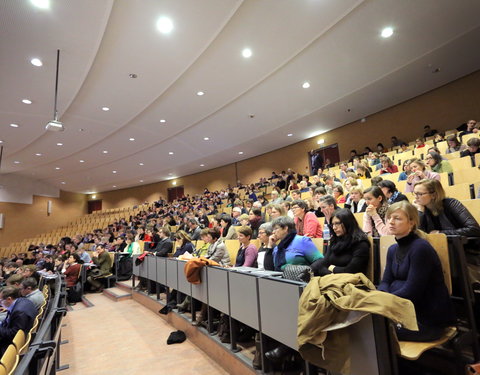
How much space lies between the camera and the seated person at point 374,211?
2235mm

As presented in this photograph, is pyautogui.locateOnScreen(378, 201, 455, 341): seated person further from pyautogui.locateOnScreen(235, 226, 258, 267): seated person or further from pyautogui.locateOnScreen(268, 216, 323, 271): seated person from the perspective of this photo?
pyautogui.locateOnScreen(235, 226, 258, 267): seated person

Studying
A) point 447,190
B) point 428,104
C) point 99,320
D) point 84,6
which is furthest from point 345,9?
point 99,320

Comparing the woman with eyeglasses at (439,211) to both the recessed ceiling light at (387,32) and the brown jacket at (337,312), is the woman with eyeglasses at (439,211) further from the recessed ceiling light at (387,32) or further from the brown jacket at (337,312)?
the recessed ceiling light at (387,32)

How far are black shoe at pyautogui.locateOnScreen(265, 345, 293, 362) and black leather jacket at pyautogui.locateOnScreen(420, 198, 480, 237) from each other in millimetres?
1177

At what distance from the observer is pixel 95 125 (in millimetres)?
7621

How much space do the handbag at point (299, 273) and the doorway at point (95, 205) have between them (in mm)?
17883

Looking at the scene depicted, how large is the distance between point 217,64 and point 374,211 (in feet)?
13.4

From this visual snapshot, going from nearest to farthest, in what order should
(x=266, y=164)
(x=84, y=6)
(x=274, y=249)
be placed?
(x=274, y=249) < (x=84, y=6) < (x=266, y=164)

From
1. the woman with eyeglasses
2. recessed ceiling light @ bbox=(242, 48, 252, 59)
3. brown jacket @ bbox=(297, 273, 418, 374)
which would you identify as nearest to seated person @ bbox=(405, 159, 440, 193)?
the woman with eyeglasses

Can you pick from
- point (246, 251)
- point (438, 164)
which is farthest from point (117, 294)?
point (438, 164)

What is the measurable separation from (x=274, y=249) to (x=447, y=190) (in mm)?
1689

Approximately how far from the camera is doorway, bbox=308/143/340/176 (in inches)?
353

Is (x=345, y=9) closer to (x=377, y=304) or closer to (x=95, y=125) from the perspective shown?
(x=377, y=304)

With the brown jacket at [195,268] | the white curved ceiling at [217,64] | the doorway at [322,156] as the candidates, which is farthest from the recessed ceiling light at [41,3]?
the doorway at [322,156]
